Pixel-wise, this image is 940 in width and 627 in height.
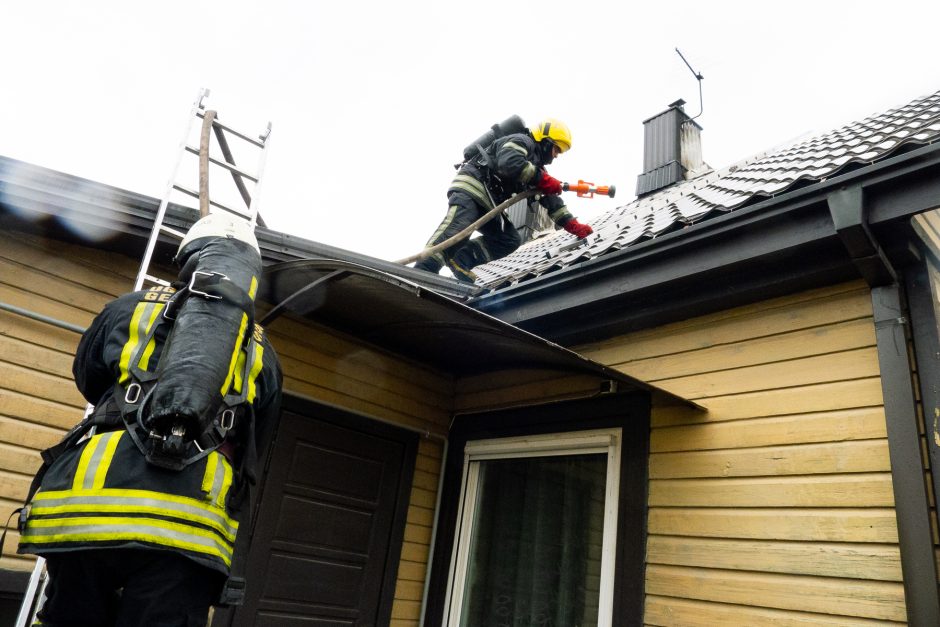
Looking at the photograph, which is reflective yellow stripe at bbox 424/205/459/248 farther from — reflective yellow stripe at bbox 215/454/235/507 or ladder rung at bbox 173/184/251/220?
reflective yellow stripe at bbox 215/454/235/507

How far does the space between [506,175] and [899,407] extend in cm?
372

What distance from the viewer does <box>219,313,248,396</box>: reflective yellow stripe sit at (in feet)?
6.37

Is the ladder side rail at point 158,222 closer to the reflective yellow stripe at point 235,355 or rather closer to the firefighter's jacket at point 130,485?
the firefighter's jacket at point 130,485

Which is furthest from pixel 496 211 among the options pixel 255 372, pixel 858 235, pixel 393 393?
pixel 255 372

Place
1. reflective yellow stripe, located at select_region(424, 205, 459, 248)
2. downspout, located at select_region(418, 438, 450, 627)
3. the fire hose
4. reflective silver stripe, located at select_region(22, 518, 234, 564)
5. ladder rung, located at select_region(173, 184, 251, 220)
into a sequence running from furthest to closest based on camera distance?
reflective yellow stripe, located at select_region(424, 205, 459, 248) → the fire hose → downspout, located at select_region(418, 438, 450, 627) → ladder rung, located at select_region(173, 184, 251, 220) → reflective silver stripe, located at select_region(22, 518, 234, 564)

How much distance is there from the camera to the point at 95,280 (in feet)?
12.4

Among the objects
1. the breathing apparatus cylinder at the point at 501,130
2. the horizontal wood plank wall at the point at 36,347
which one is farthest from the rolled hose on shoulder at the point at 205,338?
the breathing apparatus cylinder at the point at 501,130

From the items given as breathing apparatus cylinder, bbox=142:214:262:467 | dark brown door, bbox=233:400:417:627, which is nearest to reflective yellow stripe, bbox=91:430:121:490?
breathing apparatus cylinder, bbox=142:214:262:467

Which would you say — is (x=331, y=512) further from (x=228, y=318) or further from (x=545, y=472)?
(x=228, y=318)

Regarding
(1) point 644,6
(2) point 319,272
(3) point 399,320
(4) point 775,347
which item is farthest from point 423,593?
(1) point 644,6

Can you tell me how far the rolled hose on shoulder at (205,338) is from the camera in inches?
71.0

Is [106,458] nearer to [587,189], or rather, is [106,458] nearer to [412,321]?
[412,321]

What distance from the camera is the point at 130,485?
1.80 meters

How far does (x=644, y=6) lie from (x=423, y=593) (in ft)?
29.9
